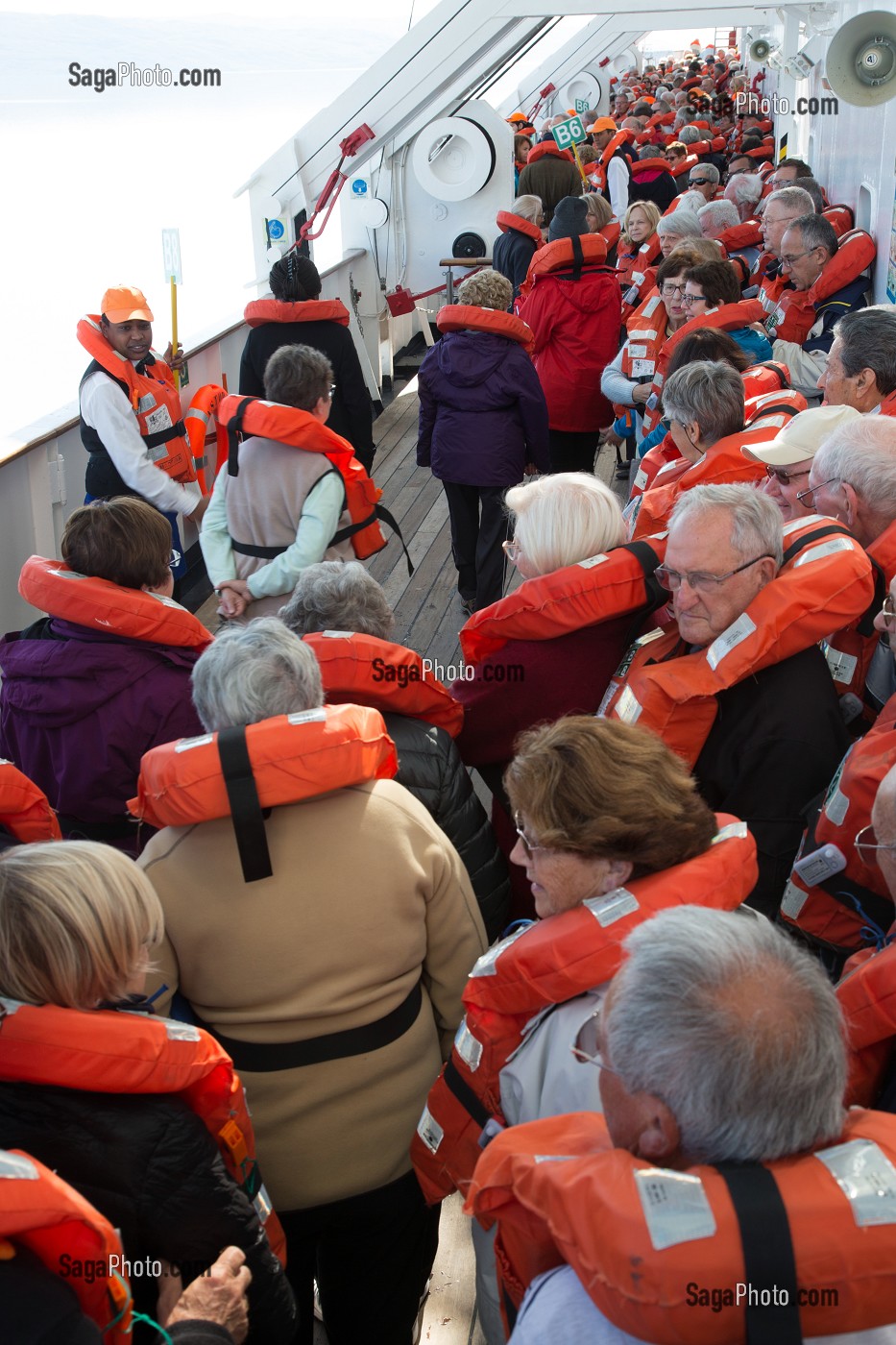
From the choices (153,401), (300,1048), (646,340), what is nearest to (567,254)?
(646,340)

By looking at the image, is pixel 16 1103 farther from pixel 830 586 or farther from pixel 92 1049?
pixel 830 586

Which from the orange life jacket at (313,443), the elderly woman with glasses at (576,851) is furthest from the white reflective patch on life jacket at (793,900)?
the orange life jacket at (313,443)

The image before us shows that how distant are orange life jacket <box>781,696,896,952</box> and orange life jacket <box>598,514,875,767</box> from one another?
205 mm

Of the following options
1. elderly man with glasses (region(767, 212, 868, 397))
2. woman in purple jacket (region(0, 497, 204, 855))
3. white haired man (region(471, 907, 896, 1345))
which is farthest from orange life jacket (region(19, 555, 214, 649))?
elderly man with glasses (region(767, 212, 868, 397))

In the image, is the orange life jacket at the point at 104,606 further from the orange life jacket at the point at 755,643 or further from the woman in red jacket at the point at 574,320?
the woman in red jacket at the point at 574,320

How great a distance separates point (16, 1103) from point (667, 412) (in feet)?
8.61

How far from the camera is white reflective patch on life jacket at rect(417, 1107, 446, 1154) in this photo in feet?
5.43

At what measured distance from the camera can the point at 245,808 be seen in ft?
5.44

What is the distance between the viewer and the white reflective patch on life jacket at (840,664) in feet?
8.05

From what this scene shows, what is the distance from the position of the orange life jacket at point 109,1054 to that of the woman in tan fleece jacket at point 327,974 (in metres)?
0.24

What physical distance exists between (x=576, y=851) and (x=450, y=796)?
0.72 meters

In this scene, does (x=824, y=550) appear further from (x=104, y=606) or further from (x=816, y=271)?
(x=816, y=271)

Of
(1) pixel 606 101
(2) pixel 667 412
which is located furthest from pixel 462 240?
(1) pixel 606 101

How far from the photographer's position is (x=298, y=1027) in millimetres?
1762
